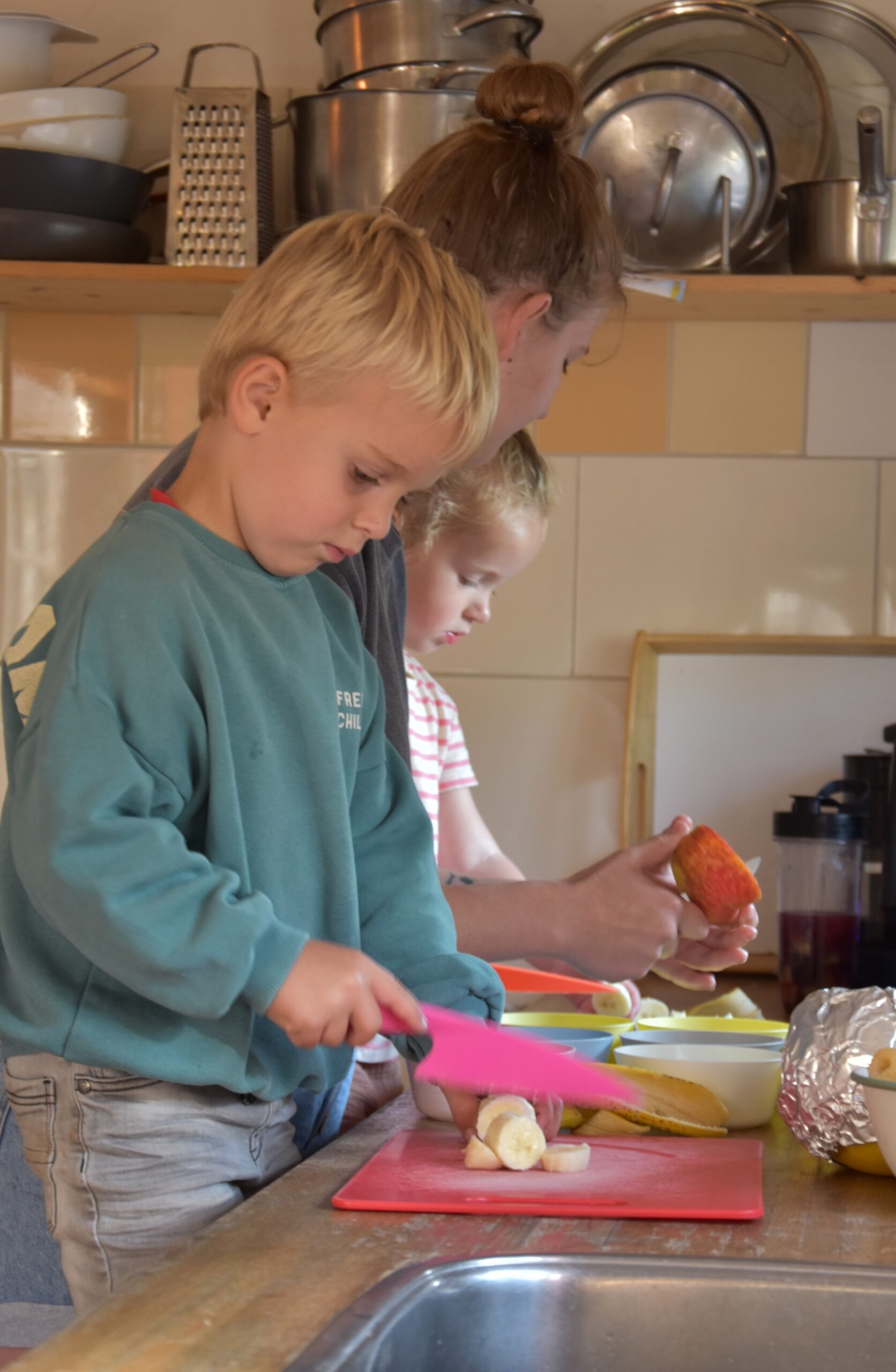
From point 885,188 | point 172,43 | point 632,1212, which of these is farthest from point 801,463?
point 632,1212

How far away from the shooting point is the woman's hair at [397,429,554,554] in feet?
4.85

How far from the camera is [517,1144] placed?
83 cm

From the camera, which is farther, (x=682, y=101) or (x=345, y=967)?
(x=682, y=101)

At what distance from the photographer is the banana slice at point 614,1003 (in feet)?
4.44

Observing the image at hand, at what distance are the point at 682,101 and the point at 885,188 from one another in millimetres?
283

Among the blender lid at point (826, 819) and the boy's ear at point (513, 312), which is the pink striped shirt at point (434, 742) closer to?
the blender lid at point (826, 819)

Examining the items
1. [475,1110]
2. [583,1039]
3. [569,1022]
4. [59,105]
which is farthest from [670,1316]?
[59,105]

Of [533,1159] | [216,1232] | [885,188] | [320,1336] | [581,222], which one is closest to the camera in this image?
[320,1336]

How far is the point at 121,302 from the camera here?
1.99m

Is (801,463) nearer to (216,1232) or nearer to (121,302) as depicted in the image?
(121,302)

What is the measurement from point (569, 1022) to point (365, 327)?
0.63 m

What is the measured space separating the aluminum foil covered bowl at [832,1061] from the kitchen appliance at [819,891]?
29.2 inches

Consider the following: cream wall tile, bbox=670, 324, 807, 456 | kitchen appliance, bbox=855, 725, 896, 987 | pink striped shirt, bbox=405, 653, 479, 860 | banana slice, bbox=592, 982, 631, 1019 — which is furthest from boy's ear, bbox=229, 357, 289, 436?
cream wall tile, bbox=670, 324, 807, 456

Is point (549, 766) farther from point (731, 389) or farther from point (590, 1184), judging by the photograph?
point (590, 1184)
